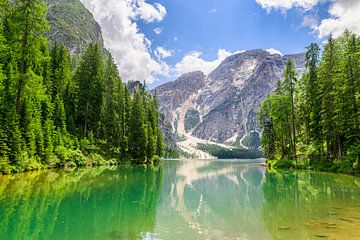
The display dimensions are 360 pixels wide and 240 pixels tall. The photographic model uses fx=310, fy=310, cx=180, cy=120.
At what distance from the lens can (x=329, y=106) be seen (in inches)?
1473

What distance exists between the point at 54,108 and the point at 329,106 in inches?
1463

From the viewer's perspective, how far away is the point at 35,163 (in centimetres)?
3272

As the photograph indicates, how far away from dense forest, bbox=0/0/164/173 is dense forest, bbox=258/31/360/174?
97.5 ft

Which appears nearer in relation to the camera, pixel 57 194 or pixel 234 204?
pixel 234 204

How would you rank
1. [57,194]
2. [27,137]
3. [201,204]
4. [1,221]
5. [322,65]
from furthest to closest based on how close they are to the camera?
1. [322,65]
2. [27,137]
3. [57,194]
4. [201,204]
5. [1,221]

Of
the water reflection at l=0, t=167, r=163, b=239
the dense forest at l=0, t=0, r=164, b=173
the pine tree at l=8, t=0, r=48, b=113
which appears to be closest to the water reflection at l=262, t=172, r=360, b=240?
the water reflection at l=0, t=167, r=163, b=239

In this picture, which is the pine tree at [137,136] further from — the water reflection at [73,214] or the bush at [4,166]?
the water reflection at [73,214]

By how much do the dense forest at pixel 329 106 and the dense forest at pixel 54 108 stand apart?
29704 mm

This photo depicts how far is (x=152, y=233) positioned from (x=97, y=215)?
3433 millimetres

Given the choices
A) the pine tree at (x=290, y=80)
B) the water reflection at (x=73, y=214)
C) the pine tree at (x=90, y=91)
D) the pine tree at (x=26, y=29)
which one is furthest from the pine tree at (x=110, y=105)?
the water reflection at (x=73, y=214)

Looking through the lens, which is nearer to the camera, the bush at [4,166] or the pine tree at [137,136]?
the bush at [4,166]

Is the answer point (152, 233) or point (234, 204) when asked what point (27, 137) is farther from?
point (152, 233)

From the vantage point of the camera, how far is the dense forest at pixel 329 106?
33219mm

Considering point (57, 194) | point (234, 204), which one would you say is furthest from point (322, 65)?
point (57, 194)
